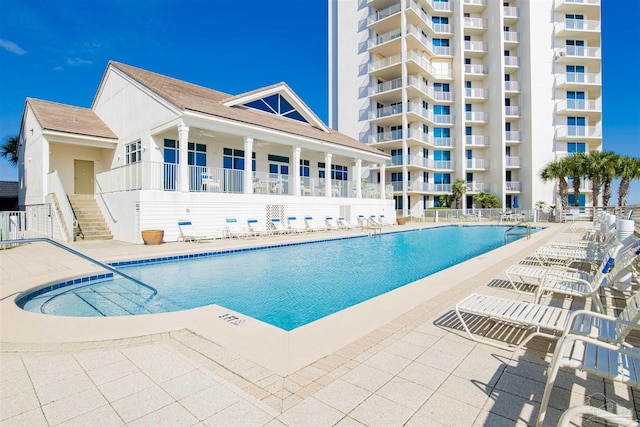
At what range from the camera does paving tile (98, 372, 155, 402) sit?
2.57 m

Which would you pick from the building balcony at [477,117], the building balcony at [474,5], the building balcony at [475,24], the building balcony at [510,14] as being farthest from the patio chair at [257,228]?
the building balcony at [510,14]

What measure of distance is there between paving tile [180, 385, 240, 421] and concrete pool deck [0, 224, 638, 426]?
1 centimetres

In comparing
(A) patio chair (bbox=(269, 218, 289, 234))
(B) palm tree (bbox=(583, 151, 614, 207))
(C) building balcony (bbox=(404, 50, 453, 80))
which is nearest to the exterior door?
(A) patio chair (bbox=(269, 218, 289, 234))

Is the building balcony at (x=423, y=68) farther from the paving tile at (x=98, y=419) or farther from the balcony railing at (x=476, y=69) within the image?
the paving tile at (x=98, y=419)

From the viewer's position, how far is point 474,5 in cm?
3534

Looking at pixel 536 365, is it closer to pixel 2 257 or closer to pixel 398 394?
pixel 398 394

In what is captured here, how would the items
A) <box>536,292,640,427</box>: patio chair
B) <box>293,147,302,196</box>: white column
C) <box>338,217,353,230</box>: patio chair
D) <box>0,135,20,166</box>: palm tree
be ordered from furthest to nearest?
<box>0,135,20,166</box>: palm tree
<box>338,217,353,230</box>: patio chair
<box>293,147,302,196</box>: white column
<box>536,292,640,427</box>: patio chair

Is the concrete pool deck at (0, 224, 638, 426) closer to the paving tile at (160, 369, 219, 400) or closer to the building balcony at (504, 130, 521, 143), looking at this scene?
the paving tile at (160, 369, 219, 400)

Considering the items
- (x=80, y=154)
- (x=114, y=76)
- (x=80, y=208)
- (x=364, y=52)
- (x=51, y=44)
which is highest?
(x=364, y=52)

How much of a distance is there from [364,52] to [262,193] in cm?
2549

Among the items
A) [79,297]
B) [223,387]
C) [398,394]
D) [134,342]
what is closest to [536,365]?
[398,394]

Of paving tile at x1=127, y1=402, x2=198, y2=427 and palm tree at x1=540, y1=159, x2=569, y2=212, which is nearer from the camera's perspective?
paving tile at x1=127, y1=402, x2=198, y2=427

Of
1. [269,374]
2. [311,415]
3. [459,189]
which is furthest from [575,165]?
[311,415]

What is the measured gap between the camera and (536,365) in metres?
3.04
